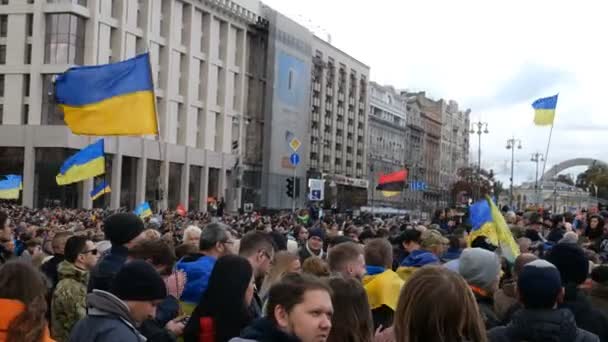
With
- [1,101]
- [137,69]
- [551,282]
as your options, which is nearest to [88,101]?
[137,69]

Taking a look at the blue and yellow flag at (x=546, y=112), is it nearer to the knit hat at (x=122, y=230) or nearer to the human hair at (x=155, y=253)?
the knit hat at (x=122, y=230)

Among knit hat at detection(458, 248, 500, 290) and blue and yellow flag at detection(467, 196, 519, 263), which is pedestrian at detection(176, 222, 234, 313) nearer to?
knit hat at detection(458, 248, 500, 290)

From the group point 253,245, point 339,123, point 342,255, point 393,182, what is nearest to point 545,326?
point 342,255

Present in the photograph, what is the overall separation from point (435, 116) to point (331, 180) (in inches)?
1917

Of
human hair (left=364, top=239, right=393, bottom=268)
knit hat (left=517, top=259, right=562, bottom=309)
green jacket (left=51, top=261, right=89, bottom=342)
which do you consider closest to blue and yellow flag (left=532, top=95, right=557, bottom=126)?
human hair (left=364, top=239, right=393, bottom=268)

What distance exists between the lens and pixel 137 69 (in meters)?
13.9

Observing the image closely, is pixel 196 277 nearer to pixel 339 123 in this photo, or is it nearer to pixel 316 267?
pixel 316 267

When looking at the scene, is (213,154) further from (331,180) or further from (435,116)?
(435,116)

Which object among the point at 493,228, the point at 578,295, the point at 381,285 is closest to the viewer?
the point at 578,295

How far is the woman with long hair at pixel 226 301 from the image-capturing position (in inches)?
200

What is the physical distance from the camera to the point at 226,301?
510 centimetres

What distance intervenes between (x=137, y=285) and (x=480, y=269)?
2364 mm

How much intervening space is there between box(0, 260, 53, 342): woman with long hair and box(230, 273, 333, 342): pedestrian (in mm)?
1128

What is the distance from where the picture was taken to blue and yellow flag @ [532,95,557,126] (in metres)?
31.0
